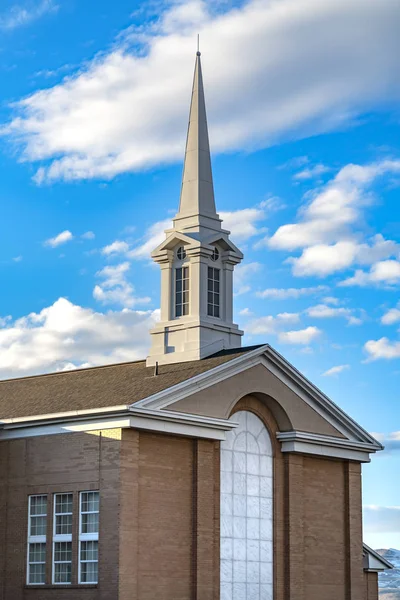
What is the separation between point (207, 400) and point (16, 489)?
7.53 m

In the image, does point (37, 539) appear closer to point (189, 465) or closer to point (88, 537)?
point (88, 537)

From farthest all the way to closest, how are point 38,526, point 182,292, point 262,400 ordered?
point 182,292
point 262,400
point 38,526

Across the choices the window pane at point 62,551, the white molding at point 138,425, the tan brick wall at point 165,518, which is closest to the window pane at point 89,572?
the window pane at point 62,551

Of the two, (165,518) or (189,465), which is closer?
(165,518)

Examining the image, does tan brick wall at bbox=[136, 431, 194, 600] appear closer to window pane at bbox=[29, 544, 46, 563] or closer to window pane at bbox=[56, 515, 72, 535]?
window pane at bbox=[56, 515, 72, 535]

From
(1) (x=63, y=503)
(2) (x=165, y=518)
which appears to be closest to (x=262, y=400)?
(2) (x=165, y=518)

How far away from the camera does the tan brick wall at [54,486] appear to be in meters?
38.7

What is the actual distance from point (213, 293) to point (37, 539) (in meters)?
13.1

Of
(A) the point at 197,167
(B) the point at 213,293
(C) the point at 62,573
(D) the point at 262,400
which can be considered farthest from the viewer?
(A) the point at 197,167

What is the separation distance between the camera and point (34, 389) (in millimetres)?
47969

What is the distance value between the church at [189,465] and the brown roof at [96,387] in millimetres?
135

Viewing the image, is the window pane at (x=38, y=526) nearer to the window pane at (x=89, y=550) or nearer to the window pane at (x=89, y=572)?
the window pane at (x=89, y=550)

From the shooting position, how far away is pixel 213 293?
48.8 m

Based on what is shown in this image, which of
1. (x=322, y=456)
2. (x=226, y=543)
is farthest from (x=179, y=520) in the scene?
(x=322, y=456)
